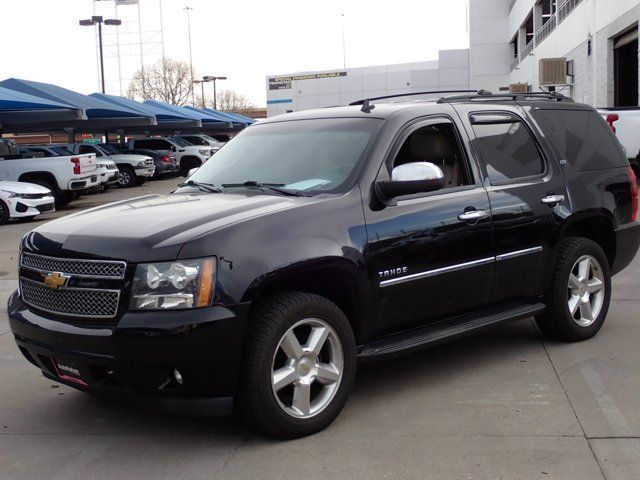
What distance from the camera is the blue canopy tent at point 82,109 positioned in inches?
989

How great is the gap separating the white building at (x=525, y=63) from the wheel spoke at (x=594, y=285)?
17.5 m

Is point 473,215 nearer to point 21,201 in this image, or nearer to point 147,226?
point 147,226

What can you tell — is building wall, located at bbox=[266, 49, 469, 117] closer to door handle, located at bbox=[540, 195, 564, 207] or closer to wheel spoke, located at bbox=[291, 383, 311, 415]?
door handle, located at bbox=[540, 195, 564, 207]

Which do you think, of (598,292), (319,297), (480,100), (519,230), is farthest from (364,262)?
(598,292)

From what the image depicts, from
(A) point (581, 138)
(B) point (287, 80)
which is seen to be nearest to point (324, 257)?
(A) point (581, 138)

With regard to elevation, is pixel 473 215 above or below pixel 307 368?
above

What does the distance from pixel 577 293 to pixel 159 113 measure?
34101 mm

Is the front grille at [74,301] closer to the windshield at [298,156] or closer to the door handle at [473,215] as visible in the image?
the windshield at [298,156]

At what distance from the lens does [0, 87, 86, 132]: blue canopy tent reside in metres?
21.7

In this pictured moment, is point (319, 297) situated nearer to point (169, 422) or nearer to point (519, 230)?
point (169, 422)

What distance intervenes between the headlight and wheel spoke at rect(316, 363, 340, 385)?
0.80 metres

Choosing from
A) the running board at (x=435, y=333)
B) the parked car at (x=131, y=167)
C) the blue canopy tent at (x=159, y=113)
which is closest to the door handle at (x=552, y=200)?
the running board at (x=435, y=333)

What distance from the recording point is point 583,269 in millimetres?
5535

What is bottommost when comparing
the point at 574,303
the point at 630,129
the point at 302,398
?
the point at 302,398
